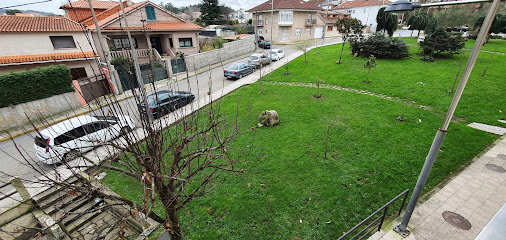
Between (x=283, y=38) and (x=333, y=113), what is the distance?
3143cm

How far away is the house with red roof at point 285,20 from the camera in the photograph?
3794cm

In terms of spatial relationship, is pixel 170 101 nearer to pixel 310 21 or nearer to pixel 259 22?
pixel 259 22

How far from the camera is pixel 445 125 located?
13.9 feet

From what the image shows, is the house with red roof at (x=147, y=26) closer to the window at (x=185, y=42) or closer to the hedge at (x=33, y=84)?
the window at (x=185, y=42)

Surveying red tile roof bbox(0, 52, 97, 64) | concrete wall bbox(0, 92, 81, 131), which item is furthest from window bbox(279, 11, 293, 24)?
concrete wall bbox(0, 92, 81, 131)

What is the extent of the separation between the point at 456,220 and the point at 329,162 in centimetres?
345

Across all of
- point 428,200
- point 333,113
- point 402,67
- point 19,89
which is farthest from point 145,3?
point 428,200

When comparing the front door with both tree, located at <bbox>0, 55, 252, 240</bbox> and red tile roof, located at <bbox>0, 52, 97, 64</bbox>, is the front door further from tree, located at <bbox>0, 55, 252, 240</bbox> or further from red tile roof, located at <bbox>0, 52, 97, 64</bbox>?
tree, located at <bbox>0, 55, 252, 240</bbox>

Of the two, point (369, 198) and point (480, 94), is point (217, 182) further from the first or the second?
point (480, 94)

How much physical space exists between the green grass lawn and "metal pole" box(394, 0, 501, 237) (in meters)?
0.97

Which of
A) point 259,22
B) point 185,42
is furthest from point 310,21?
point 185,42

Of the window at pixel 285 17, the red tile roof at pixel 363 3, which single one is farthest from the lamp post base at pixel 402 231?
the red tile roof at pixel 363 3

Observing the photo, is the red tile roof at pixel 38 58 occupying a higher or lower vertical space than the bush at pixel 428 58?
higher

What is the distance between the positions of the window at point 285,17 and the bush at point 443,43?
21726mm
